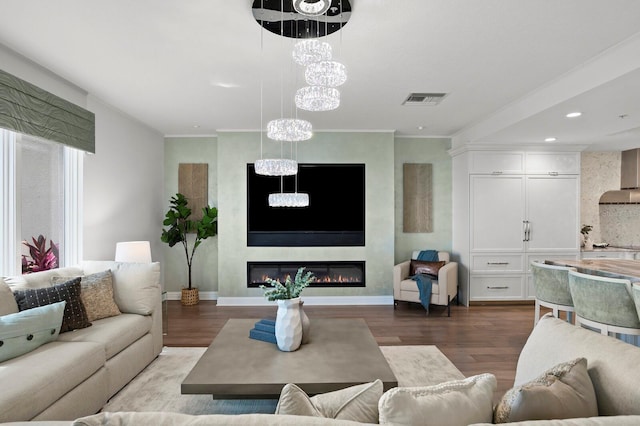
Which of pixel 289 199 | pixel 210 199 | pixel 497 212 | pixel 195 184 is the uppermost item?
pixel 195 184

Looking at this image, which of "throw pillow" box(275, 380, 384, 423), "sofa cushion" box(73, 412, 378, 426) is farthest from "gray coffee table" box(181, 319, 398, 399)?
"sofa cushion" box(73, 412, 378, 426)

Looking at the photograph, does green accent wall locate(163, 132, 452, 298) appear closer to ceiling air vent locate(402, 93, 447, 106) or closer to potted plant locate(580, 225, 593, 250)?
ceiling air vent locate(402, 93, 447, 106)

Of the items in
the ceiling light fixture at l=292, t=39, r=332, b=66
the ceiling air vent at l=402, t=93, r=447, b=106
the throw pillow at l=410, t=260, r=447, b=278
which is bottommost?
the throw pillow at l=410, t=260, r=447, b=278

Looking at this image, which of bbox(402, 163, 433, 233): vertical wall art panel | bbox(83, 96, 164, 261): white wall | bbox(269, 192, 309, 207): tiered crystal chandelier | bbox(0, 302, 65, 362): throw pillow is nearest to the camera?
bbox(0, 302, 65, 362): throw pillow

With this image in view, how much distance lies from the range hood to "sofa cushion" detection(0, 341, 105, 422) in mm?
7331

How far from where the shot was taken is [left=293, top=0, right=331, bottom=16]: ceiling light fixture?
1.97m

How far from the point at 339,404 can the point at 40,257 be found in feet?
11.2

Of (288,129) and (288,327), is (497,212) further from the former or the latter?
(288,327)

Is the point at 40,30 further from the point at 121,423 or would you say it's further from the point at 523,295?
the point at 523,295

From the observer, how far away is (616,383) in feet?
3.52

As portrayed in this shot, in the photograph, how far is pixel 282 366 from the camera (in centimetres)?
217

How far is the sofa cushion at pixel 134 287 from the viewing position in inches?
119

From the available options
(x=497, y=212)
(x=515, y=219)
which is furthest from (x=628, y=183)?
(x=497, y=212)

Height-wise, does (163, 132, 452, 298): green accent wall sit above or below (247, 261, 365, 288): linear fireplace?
above
